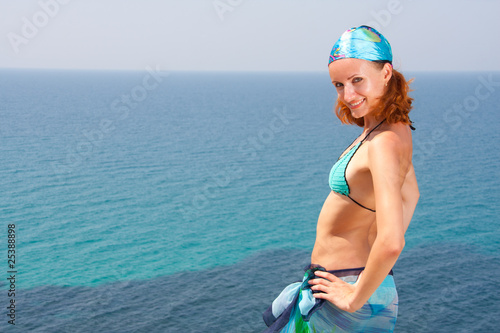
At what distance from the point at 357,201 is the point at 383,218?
533 mm

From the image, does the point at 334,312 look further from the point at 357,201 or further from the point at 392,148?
the point at 392,148

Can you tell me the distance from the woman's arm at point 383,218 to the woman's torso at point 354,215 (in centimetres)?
14

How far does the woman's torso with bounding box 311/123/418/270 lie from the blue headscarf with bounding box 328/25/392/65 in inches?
21.4

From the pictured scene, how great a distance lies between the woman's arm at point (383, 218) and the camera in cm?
367

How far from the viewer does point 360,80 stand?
427cm

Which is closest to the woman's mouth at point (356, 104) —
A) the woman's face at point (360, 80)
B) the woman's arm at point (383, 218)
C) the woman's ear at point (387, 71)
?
the woman's face at point (360, 80)

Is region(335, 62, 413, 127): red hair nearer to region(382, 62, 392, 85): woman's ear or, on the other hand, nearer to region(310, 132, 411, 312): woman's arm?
region(382, 62, 392, 85): woman's ear

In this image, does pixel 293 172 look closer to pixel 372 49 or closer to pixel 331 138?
pixel 331 138

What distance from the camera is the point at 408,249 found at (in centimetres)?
5259

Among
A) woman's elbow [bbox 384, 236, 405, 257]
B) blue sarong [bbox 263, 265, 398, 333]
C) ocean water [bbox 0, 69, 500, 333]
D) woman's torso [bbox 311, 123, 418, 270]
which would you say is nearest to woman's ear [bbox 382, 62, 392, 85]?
woman's torso [bbox 311, 123, 418, 270]

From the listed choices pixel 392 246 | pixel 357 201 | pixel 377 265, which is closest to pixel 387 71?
pixel 357 201

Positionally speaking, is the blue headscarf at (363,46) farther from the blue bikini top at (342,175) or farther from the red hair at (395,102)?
the blue bikini top at (342,175)

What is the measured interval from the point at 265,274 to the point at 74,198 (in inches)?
1159

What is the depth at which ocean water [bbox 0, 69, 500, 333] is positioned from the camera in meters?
41.6
